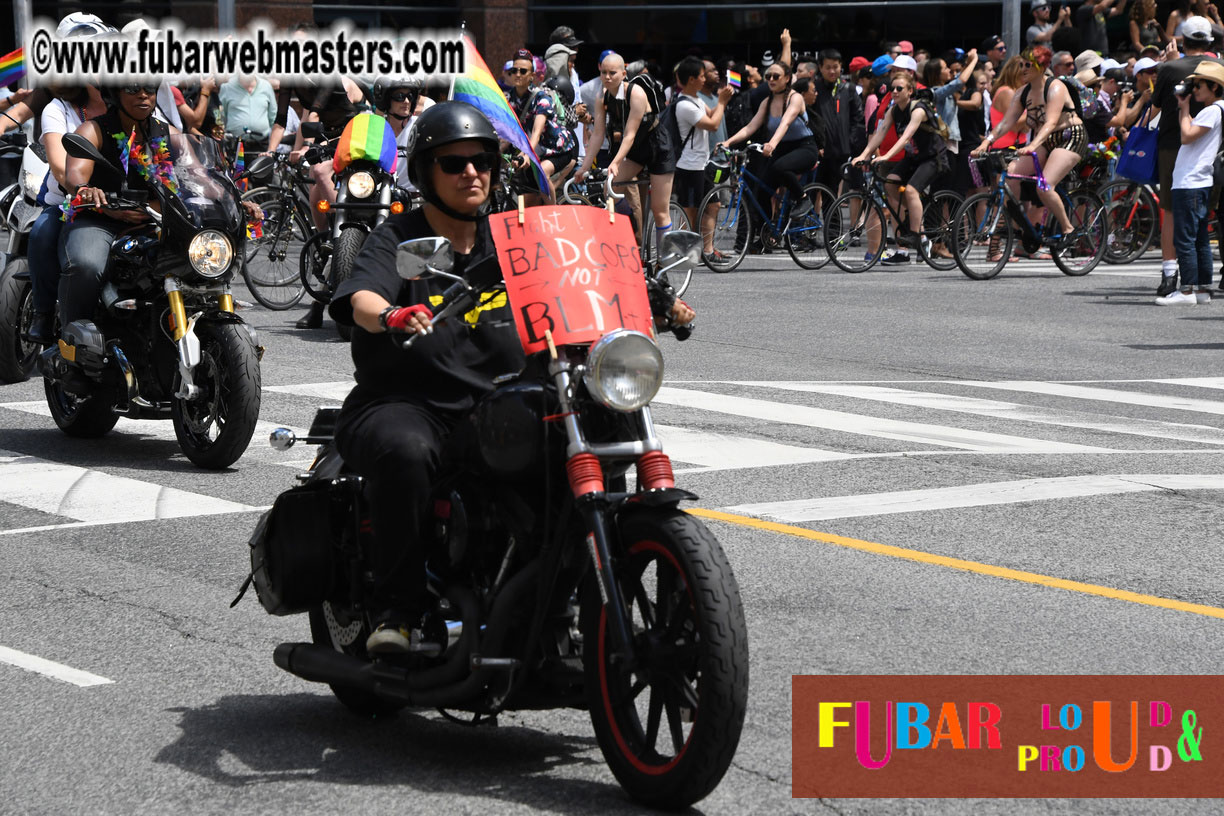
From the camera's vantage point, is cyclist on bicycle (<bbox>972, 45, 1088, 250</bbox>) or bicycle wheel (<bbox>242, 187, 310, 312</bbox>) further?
cyclist on bicycle (<bbox>972, 45, 1088, 250</bbox>)

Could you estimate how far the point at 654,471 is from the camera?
13.9 ft

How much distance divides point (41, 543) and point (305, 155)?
8.88m

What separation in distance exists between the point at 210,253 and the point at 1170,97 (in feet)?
32.8

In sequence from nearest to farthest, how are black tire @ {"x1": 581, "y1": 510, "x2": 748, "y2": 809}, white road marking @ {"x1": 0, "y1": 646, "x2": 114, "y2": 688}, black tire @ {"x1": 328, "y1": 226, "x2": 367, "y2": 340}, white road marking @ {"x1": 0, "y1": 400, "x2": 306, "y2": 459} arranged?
black tire @ {"x1": 581, "y1": 510, "x2": 748, "y2": 809}
white road marking @ {"x1": 0, "y1": 646, "x2": 114, "y2": 688}
white road marking @ {"x1": 0, "y1": 400, "x2": 306, "y2": 459}
black tire @ {"x1": 328, "y1": 226, "x2": 367, "y2": 340}

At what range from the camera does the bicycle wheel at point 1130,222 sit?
19312 mm

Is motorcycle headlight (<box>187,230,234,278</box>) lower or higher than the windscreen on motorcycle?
lower

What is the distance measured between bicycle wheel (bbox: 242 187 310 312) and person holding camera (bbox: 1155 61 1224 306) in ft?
23.8

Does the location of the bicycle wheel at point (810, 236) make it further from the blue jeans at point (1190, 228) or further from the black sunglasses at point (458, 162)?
the black sunglasses at point (458, 162)

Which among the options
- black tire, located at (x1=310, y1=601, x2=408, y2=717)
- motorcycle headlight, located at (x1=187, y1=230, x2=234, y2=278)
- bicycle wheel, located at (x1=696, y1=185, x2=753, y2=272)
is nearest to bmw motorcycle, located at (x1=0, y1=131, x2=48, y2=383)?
motorcycle headlight, located at (x1=187, y1=230, x2=234, y2=278)

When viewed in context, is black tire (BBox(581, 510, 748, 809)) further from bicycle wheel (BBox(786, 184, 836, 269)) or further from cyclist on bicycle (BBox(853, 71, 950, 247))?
bicycle wheel (BBox(786, 184, 836, 269))

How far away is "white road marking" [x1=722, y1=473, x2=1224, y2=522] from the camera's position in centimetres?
790

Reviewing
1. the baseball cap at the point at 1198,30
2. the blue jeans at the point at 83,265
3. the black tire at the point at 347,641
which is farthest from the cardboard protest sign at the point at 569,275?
the baseball cap at the point at 1198,30

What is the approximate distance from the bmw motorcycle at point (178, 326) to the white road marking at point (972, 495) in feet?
8.26

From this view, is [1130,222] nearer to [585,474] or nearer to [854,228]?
[854,228]
